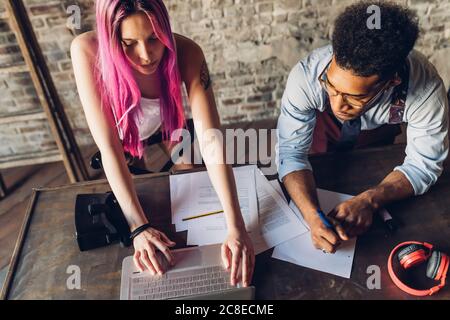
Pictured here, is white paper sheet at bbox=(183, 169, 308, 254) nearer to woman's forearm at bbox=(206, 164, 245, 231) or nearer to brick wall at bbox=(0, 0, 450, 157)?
woman's forearm at bbox=(206, 164, 245, 231)

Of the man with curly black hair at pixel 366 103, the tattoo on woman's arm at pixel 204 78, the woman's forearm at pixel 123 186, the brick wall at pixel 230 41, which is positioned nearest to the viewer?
the man with curly black hair at pixel 366 103

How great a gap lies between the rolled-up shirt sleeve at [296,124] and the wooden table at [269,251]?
0.09 meters

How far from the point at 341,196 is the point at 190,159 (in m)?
0.77

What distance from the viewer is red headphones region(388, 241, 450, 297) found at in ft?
3.62

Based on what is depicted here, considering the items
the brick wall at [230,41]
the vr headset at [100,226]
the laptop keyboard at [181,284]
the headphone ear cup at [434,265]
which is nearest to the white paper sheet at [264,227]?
the laptop keyboard at [181,284]

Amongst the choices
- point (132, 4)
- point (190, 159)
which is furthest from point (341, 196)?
point (132, 4)

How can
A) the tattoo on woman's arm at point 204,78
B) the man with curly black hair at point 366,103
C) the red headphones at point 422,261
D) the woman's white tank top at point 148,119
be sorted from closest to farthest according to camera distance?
the red headphones at point 422,261 → the man with curly black hair at point 366,103 → the tattoo on woman's arm at point 204,78 → the woman's white tank top at point 148,119

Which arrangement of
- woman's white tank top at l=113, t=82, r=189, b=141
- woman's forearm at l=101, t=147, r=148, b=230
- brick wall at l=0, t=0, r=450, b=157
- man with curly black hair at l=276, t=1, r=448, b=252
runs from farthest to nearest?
brick wall at l=0, t=0, r=450, b=157, woman's white tank top at l=113, t=82, r=189, b=141, woman's forearm at l=101, t=147, r=148, b=230, man with curly black hair at l=276, t=1, r=448, b=252

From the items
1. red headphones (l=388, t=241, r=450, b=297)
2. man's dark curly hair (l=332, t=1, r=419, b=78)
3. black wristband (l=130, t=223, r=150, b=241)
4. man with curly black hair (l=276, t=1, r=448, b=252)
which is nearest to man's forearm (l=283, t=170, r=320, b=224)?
man with curly black hair (l=276, t=1, r=448, b=252)

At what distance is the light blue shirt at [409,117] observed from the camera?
1.39 meters

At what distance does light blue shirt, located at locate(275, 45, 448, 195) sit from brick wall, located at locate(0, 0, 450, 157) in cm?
99

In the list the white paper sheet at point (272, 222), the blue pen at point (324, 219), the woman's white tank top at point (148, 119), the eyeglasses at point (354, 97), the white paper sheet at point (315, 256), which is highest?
the eyeglasses at point (354, 97)

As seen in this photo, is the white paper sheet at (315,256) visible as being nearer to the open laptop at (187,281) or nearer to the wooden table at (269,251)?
the wooden table at (269,251)

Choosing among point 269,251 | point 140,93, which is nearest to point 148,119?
point 140,93
